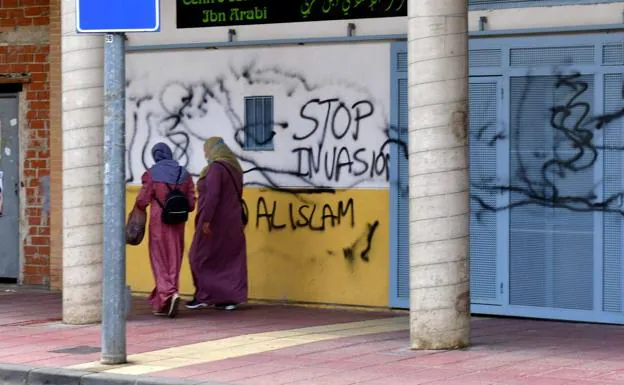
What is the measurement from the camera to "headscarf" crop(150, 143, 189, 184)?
49.9 ft

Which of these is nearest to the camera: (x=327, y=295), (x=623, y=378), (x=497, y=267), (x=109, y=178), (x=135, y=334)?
(x=623, y=378)

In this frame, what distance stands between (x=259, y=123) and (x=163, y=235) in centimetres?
196

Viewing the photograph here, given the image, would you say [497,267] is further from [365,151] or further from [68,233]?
[68,233]

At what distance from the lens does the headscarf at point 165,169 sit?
15211 mm

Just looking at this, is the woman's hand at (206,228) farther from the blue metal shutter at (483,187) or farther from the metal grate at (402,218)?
the blue metal shutter at (483,187)

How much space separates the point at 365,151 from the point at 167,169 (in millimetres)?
2070

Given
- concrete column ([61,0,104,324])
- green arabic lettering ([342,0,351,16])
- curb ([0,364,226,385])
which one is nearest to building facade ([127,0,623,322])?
green arabic lettering ([342,0,351,16])

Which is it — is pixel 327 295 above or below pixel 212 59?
below

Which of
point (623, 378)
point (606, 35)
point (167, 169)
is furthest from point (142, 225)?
point (623, 378)

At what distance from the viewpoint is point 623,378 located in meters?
10.7

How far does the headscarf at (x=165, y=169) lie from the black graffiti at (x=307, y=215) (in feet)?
4.52

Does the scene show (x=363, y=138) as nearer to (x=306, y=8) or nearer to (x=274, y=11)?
(x=306, y=8)

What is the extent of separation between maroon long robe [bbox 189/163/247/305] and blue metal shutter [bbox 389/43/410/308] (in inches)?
64.0

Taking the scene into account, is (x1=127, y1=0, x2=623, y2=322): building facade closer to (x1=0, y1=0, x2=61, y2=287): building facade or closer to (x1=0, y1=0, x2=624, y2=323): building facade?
(x1=0, y1=0, x2=624, y2=323): building facade
